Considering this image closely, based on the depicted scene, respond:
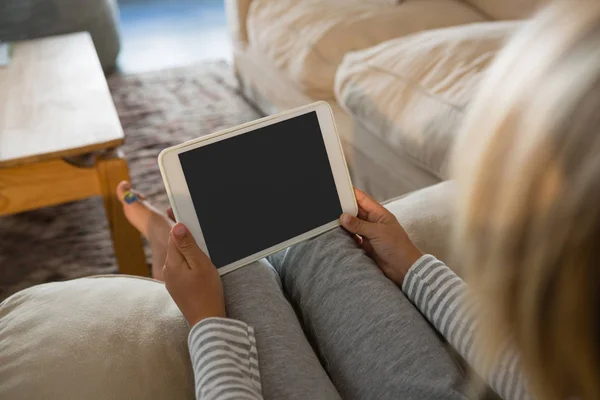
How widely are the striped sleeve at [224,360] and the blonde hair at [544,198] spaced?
10.1 inches

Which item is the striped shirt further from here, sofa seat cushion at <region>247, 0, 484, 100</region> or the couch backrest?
the couch backrest

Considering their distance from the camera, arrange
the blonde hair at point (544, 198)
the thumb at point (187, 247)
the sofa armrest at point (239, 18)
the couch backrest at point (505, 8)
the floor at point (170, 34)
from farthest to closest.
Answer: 1. the floor at point (170, 34)
2. the sofa armrest at point (239, 18)
3. the couch backrest at point (505, 8)
4. the thumb at point (187, 247)
5. the blonde hair at point (544, 198)

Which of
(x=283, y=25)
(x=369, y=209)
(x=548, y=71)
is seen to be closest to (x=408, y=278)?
(x=369, y=209)

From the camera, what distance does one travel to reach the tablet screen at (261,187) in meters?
0.73

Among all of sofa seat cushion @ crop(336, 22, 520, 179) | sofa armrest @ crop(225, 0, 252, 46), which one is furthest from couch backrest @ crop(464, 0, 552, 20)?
sofa armrest @ crop(225, 0, 252, 46)

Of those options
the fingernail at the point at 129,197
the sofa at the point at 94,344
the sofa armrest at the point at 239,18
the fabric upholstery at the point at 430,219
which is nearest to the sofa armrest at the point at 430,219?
the fabric upholstery at the point at 430,219

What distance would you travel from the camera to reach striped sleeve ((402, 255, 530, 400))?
22.9 inches

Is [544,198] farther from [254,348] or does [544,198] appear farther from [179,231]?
[179,231]

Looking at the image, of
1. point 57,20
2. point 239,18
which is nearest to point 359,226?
point 239,18

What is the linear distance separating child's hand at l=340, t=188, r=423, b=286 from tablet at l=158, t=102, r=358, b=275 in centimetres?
3

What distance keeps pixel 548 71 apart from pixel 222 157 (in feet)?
1.48

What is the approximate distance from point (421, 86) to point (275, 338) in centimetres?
79

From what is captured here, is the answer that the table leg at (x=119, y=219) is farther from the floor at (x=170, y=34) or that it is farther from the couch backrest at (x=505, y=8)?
the floor at (x=170, y=34)

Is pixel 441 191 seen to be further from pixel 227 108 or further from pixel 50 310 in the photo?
pixel 227 108
